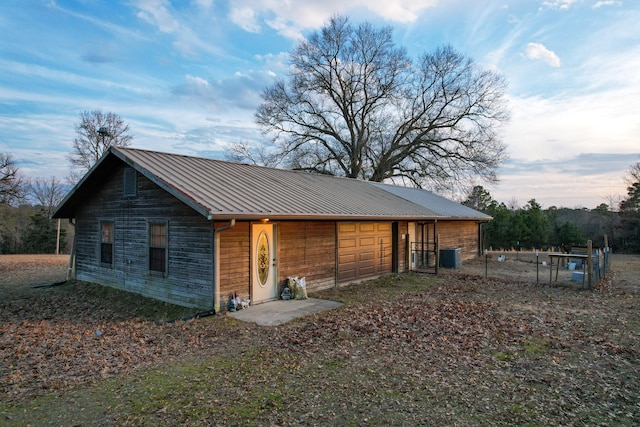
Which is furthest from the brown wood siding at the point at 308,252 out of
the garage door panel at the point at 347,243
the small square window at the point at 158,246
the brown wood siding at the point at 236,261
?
the small square window at the point at 158,246

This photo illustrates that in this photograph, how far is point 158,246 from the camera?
10.3m

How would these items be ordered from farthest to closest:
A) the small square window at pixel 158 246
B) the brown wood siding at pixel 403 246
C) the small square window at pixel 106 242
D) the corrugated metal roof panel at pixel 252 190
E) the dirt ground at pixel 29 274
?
the brown wood siding at pixel 403 246
the dirt ground at pixel 29 274
the small square window at pixel 106 242
the small square window at pixel 158 246
the corrugated metal roof panel at pixel 252 190

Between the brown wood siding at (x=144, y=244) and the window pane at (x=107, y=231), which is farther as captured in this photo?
the window pane at (x=107, y=231)

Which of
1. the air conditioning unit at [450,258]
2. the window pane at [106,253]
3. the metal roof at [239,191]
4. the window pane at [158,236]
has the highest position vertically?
the metal roof at [239,191]

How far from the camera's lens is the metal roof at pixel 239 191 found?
904 cm

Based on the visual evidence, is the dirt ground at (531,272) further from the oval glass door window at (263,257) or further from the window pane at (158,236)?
the window pane at (158,236)

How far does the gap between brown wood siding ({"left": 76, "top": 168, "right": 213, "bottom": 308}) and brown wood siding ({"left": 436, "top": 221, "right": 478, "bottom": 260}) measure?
41.9 feet

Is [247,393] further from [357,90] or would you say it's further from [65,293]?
[357,90]

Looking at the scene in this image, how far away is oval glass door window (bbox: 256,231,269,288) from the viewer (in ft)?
32.8

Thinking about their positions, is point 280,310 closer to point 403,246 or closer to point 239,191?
point 239,191

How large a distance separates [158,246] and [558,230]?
32.5 metres

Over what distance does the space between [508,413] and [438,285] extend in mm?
8983

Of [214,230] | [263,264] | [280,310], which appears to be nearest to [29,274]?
[263,264]

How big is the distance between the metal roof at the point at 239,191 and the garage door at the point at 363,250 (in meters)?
0.67
